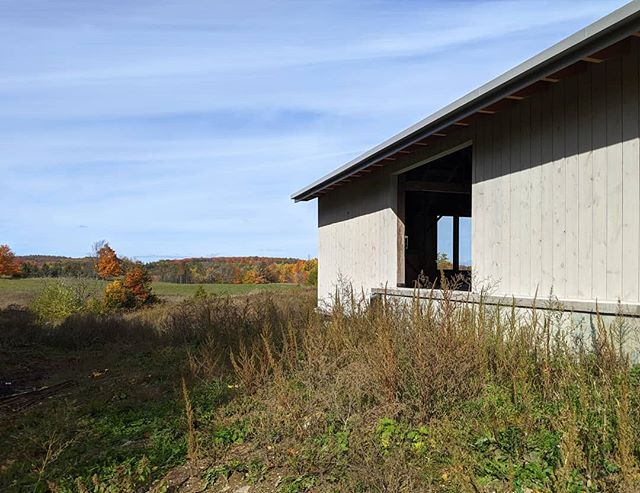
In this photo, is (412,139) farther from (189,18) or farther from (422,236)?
(422,236)

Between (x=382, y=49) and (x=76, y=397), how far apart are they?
7390mm

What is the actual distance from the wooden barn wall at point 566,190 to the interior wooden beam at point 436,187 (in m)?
2.83

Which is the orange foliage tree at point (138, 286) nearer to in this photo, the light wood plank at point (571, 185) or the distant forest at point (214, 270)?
the distant forest at point (214, 270)

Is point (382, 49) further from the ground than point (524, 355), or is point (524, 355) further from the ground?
point (382, 49)

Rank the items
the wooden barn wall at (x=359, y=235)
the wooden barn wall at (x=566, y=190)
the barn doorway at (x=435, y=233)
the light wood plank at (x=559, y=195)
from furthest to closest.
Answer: the barn doorway at (x=435, y=233) < the wooden barn wall at (x=359, y=235) < the light wood plank at (x=559, y=195) < the wooden barn wall at (x=566, y=190)

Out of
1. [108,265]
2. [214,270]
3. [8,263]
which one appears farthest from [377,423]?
[8,263]

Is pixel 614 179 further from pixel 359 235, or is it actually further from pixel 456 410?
pixel 359 235

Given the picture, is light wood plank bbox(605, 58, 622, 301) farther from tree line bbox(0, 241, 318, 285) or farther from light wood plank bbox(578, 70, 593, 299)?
tree line bbox(0, 241, 318, 285)

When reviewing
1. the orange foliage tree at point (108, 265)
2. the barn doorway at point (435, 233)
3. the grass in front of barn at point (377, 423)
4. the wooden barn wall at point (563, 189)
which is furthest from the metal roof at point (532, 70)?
the orange foliage tree at point (108, 265)

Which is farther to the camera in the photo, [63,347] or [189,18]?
[63,347]

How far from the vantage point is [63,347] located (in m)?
11.4

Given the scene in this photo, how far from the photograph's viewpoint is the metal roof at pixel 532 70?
12.6 feet

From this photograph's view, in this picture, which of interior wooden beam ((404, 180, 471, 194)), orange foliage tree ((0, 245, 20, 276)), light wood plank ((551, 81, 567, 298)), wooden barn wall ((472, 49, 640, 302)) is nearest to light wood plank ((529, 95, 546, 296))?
wooden barn wall ((472, 49, 640, 302))

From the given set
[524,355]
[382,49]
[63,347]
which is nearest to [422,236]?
[382,49]
